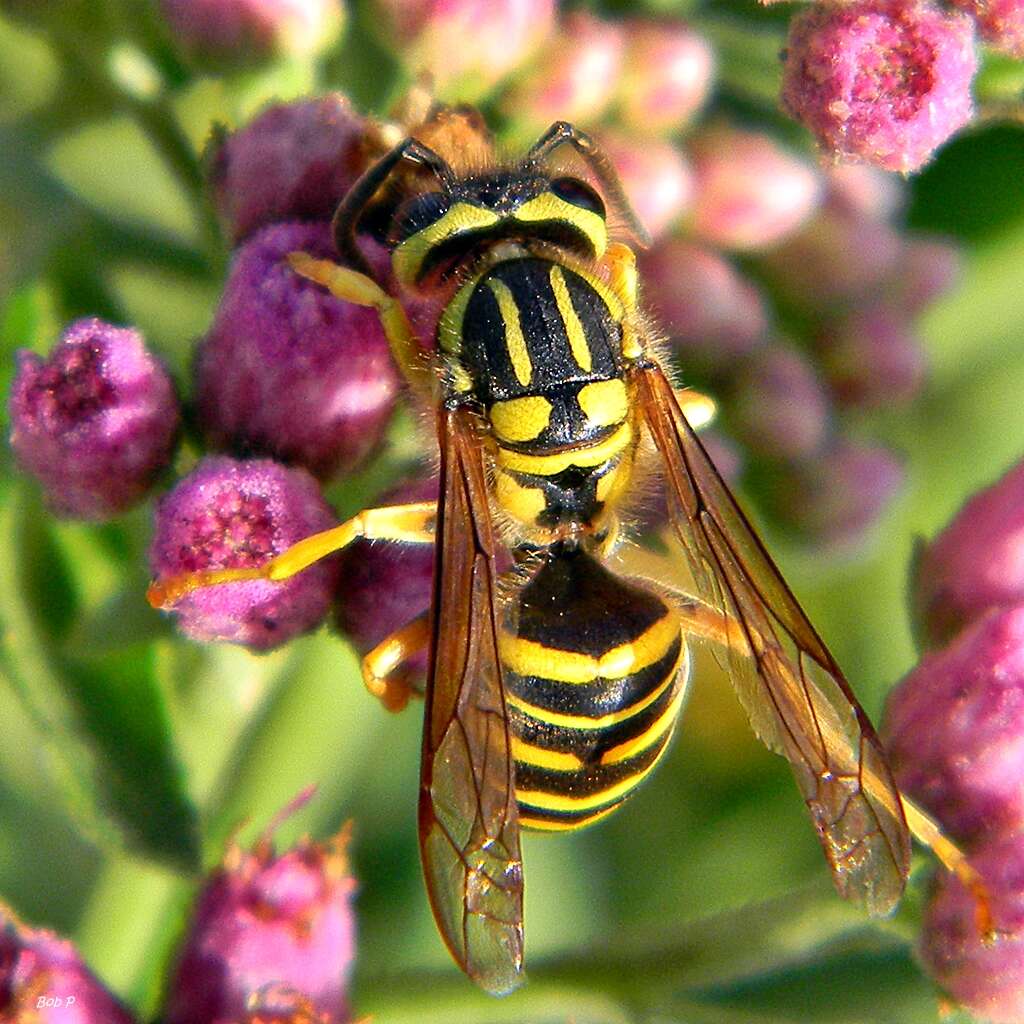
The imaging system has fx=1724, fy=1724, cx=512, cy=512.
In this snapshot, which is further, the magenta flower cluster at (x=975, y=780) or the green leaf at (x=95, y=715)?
the green leaf at (x=95, y=715)

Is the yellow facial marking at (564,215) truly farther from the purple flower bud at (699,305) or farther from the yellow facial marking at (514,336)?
the purple flower bud at (699,305)

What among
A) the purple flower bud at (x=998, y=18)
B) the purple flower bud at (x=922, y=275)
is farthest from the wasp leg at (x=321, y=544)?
the purple flower bud at (x=922, y=275)

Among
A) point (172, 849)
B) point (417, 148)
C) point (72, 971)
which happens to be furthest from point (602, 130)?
point (72, 971)

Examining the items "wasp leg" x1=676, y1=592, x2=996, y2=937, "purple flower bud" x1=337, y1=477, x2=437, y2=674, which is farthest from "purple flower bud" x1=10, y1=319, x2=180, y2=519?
"wasp leg" x1=676, y1=592, x2=996, y2=937

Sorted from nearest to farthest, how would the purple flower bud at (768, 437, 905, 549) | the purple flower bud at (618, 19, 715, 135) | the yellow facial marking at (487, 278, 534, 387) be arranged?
the yellow facial marking at (487, 278, 534, 387)
the purple flower bud at (618, 19, 715, 135)
the purple flower bud at (768, 437, 905, 549)

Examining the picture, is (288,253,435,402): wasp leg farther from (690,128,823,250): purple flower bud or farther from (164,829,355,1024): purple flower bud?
(690,128,823,250): purple flower bud
